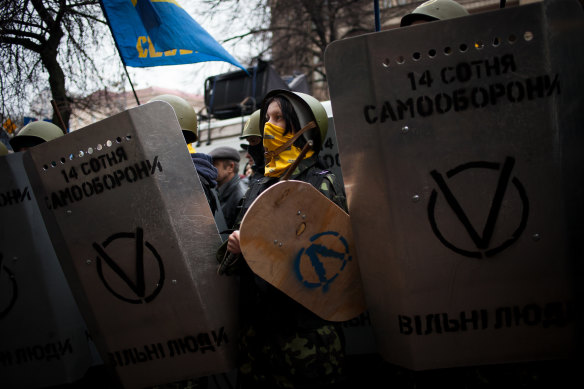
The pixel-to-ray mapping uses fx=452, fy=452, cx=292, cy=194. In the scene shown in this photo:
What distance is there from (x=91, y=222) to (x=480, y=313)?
1615mm

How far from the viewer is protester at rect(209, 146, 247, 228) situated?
3737 millimetres

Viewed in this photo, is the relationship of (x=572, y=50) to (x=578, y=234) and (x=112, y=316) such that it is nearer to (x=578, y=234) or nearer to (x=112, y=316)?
(x=578, y=234)

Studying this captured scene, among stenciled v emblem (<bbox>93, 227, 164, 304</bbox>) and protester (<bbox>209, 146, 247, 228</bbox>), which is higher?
stenciled v emblem (<bbox>93, 227, 164, 304</bbox>)

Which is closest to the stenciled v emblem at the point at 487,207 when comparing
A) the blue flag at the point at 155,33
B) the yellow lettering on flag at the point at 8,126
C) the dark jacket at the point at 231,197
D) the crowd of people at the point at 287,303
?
the crowd of people at the point at 287,303

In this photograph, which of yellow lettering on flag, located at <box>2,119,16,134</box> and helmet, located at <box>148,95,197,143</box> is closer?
helmet, located at <box>148,95,197,143</box>

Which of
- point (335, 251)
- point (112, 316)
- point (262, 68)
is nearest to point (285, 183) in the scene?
point (335, 251)

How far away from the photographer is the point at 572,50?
1225 mm

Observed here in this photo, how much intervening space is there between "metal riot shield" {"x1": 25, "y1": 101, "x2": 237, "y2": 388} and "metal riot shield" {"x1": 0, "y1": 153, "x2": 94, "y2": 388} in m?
0.31

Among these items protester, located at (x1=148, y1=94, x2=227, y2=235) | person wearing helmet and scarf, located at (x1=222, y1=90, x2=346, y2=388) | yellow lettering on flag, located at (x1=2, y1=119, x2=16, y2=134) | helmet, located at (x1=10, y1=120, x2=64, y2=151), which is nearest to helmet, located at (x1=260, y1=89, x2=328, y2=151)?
person wearing helmet and scarf, located at (x1=222, y1=90, x2=346, y2=388)

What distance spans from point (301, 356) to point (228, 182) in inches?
104

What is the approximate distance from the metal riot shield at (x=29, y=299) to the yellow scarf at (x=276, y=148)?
1.25 metres

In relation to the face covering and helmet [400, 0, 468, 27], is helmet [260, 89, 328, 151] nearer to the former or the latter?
helmet [400, 0, 468, 27]

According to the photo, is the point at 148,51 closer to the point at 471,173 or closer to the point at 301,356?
the point at 301,356

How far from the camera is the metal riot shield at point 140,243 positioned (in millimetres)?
1922
